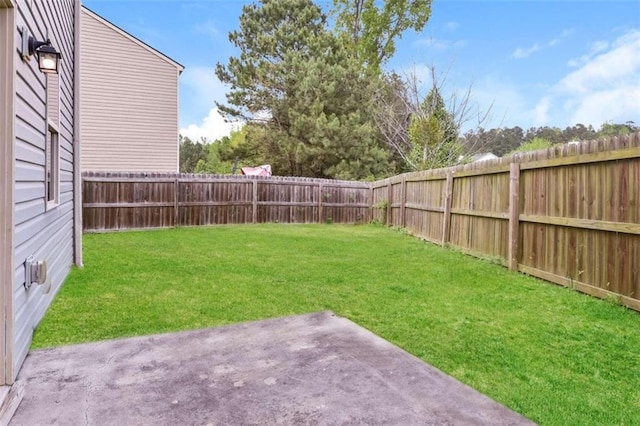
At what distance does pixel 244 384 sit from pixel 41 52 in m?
2.71

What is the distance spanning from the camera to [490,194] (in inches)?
236

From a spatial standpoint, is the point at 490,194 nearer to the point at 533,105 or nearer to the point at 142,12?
the point at 142,12

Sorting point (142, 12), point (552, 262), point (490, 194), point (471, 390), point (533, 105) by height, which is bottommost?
point (471, 390)

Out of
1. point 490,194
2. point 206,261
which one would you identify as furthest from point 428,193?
point 206,261

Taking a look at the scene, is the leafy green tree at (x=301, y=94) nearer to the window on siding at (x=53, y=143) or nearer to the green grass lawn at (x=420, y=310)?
→ the green grass lawn at (x=420, y=310)

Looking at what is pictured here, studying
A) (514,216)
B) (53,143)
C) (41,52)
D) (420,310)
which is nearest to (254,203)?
(53,143)

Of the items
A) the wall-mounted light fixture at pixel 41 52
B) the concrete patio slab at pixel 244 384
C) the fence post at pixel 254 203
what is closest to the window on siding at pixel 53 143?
the wall-mounted light fixture at pixel 41 52

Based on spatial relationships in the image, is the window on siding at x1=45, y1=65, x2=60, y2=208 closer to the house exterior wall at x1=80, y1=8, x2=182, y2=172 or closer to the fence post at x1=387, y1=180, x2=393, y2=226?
the fence post at x1=387, y1=180, x2=393, y2=226

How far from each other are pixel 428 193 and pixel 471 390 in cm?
638

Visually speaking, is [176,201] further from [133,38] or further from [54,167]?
[54,167]

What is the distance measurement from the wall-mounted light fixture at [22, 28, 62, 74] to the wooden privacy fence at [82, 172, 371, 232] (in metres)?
6.77

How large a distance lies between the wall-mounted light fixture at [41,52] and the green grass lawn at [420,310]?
6.26ft

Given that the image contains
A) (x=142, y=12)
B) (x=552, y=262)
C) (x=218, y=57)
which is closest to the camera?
(x=552, y=262)

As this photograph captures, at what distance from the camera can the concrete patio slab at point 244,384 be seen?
1.92m
